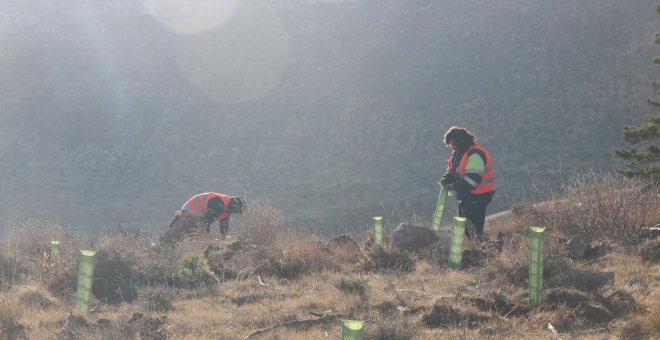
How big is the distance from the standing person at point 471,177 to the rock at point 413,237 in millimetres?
547

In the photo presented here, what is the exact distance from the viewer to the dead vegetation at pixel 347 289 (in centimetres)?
440

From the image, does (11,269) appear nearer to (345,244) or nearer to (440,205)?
(345,244)

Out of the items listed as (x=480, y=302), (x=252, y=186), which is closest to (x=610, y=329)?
(x=480, y=302)

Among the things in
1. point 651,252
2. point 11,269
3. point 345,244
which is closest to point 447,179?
point 345,244

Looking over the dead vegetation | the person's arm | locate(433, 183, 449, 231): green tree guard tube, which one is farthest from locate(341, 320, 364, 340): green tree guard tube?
locate(433, 183, 449, 231): green tree guard tube

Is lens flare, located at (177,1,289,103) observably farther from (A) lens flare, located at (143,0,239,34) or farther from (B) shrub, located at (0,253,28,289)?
(B) shrub, located at (0,253,28,289)

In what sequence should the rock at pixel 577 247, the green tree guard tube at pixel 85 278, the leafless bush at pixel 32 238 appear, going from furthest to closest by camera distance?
the leafless bush at pixel 32 238
the rock at pixel 577 247
the green tree guard tube at pixel 85 278

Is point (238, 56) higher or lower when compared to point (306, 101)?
higher

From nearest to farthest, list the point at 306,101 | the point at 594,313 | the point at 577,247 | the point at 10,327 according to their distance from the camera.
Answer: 1. the point at 594,313
2. the point at 10,327
3. the point at 577,247
4. the point at 306,101

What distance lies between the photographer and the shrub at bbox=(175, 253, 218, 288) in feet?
21.2

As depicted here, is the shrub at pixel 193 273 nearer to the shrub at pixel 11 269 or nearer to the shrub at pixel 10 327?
the shrub at pixel 11 269

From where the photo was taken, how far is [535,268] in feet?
15.1

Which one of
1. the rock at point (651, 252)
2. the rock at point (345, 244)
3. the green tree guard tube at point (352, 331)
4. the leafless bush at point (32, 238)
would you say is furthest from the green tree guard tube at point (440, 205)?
the leafless bush at point (32, 238)

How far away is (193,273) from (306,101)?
20392 millimetres
